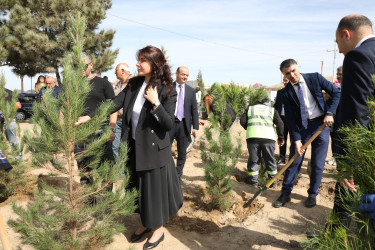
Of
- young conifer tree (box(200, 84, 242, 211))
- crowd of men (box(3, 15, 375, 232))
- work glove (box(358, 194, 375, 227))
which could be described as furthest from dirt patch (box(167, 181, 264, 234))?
work glove (box(358, 194, 375, 227))

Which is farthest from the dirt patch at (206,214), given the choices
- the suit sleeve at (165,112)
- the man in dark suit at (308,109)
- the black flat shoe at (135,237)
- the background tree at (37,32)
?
the background tree at (37,32)

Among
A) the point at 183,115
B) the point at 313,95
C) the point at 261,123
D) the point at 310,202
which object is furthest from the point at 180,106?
the point at 310,202

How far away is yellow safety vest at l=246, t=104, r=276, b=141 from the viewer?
186 inches

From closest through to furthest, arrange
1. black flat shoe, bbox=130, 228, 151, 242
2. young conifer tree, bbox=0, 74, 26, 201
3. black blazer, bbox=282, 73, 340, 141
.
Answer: black flat shoe, bbox=130, 228, 151, 242, black blazer, bbox=282, 73, 340, 141, young conifer tree, bbox=0, 74, 26, 201

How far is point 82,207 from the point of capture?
2.36 metres

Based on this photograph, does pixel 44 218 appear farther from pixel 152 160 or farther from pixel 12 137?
pixel 12 137

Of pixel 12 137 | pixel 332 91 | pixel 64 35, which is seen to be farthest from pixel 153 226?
pixel 64 35

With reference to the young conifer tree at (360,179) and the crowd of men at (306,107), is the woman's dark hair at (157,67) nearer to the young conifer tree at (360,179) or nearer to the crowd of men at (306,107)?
the crowd of men at (306,107)

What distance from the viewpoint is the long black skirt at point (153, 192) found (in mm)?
2873

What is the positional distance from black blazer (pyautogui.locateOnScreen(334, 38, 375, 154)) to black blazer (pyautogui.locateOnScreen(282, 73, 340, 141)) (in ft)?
5.27

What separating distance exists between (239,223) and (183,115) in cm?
186

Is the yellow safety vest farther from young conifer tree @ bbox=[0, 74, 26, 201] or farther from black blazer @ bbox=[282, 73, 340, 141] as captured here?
young conifer tree @ bbox=[0, 74, 26, 201]

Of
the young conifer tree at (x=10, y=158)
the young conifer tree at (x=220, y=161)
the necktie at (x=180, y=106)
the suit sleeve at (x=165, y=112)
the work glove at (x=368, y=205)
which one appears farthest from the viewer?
the necktie at (x=180, y=106)

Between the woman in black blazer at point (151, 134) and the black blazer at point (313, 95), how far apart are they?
1787 millimetres
